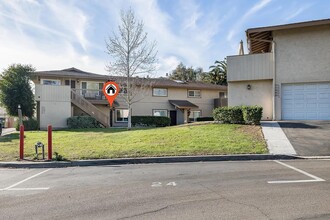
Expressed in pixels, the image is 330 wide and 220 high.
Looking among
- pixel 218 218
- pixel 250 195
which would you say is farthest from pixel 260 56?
pixel 218 218

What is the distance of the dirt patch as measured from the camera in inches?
512

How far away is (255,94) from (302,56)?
12.5 ft

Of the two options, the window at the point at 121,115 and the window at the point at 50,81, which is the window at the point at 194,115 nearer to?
the window at the point at 121,115

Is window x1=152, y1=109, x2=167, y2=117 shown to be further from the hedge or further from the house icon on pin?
the hedge

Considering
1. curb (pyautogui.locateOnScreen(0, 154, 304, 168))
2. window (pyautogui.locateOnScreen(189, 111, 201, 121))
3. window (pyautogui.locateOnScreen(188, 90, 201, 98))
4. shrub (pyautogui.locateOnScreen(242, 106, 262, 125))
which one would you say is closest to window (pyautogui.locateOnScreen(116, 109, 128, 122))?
window (pyautogui.locateOnScreen(189, 111, 201, 121))

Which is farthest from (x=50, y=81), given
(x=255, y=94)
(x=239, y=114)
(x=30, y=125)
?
(x=239, y=114)

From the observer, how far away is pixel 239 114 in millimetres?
16047

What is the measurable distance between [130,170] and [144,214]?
3.81m

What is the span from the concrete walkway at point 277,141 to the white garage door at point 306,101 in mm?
3711

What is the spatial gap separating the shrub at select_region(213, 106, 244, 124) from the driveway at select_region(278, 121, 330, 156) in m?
2.36

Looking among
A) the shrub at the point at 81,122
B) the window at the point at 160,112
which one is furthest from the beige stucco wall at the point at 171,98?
the shrub at the point at 81,122

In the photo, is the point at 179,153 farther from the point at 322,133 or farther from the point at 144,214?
the point at 322,133

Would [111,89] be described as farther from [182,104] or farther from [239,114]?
[182,104]

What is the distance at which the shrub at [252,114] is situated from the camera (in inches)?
605
